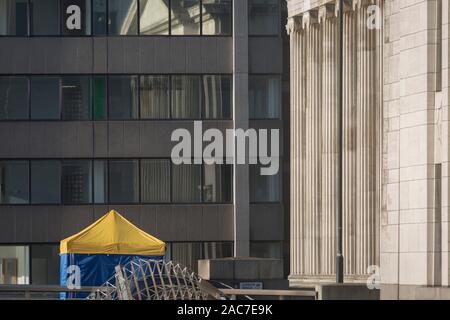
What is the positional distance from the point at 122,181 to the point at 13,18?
26.6ft

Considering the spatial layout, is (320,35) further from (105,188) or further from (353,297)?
(353,297)

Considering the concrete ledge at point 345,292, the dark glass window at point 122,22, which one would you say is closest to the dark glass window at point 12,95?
the dark glass window at point 122,22

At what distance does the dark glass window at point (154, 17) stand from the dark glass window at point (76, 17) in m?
2.24

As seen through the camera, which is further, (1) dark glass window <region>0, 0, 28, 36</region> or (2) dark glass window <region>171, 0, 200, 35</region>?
(2) dark glass window <region>171, 0, 200, 35</region>

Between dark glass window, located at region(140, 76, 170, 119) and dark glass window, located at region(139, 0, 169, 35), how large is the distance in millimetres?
1961

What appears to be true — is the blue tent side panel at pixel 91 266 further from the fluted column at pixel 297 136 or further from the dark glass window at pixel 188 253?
the dark glass window at pixel 188 253

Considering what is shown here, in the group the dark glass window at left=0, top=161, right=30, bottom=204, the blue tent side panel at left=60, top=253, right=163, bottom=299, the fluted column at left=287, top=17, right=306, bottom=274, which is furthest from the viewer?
the dark glass window at left=0, top=161, right=30, bottom=204

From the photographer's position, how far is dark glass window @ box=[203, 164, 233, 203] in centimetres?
6144

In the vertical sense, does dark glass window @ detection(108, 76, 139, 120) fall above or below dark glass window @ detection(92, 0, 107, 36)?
below

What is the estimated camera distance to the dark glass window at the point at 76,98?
61500 mm

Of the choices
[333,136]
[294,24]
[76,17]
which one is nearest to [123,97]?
[76,17]

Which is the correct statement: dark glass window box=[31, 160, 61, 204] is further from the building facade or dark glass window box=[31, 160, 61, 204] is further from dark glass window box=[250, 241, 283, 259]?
dark glass window box=[250, 241, 283, 259]

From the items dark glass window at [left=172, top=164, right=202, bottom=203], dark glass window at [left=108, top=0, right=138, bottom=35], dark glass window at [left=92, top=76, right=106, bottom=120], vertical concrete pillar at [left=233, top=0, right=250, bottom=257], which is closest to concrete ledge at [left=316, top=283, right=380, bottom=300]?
vertical concrete pillar at [left=233, top=0, right=250, bottom=257]
